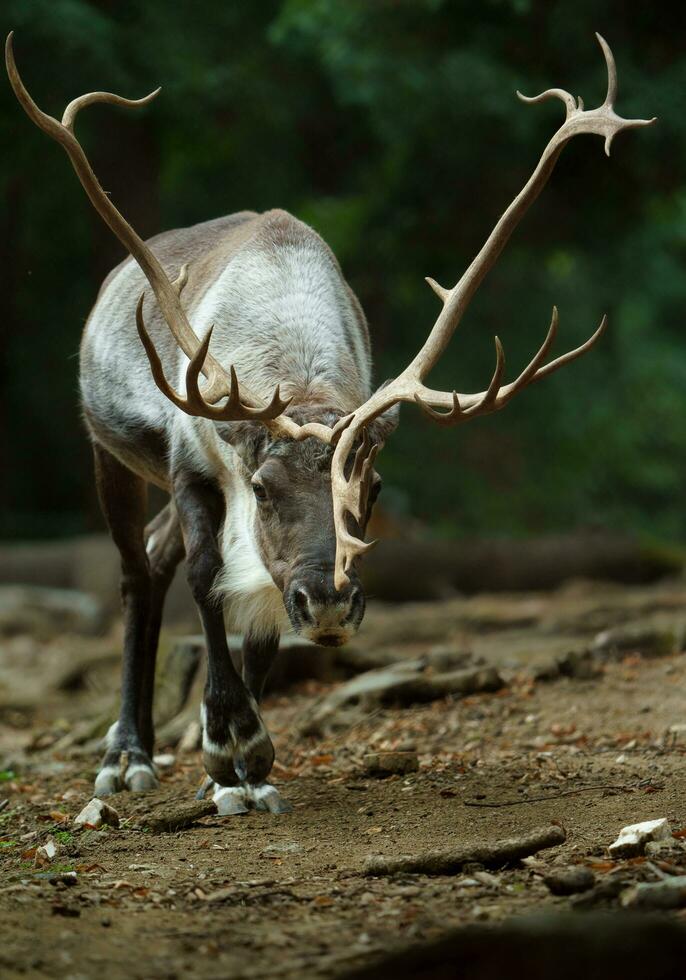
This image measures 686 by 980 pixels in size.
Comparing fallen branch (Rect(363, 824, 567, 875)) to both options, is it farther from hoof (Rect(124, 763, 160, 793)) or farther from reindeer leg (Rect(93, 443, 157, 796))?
reindeer leg (Rect(93, 443, 157, 796))

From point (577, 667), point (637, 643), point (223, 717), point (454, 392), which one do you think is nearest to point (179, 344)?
point (454, 392)

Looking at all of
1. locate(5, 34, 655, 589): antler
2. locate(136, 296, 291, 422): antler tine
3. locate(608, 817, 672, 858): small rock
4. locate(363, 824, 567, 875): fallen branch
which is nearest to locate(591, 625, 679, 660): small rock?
locate(5, 34, 655, 589): antler

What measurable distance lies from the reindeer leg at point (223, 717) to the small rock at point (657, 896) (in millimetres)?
2087

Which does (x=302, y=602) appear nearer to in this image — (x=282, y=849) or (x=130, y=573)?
(x=282, y=849)

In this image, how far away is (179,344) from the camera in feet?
18.2

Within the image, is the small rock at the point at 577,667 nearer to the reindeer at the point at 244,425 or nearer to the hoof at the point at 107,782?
the reindeer at the point at 244,425

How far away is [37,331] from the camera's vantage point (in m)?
17.3

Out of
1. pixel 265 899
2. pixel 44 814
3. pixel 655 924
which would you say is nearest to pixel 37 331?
pixel 44 814

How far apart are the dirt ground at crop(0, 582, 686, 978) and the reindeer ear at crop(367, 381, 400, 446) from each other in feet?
4.36

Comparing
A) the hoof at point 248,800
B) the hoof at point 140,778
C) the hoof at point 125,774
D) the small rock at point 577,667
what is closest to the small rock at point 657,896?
the hoof at point 248,800

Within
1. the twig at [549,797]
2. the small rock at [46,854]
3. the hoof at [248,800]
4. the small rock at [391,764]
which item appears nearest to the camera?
the small rock at [46,854]

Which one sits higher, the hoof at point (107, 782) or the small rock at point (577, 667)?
the hoof at point (107, 782)

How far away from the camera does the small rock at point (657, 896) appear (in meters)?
3.31

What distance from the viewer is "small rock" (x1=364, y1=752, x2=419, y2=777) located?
5.60 metres
